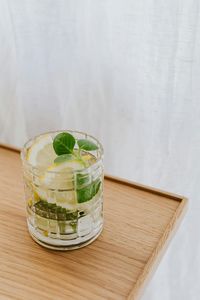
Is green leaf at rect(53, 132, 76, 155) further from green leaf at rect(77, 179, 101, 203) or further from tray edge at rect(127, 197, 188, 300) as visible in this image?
tray edge at rect(127, 197, 188, 300)

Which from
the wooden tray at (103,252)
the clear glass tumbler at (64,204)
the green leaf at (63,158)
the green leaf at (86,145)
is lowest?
the wooden tray at (103,252)

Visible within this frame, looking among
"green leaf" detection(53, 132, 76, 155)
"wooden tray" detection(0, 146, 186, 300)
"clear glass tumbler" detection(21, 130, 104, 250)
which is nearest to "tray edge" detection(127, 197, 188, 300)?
"wooden tray" detection(0, 146, 186, 300)

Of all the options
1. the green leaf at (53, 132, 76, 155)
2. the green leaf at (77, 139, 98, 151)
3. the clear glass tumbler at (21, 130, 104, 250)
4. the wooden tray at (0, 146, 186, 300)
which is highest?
the green leaf at (53, 132, 76, 155)

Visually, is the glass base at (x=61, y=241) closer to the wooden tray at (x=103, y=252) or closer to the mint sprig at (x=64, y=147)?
the wooden tray at (x=103, y=252)

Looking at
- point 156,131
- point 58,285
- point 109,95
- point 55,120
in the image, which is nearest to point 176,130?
point 156,131

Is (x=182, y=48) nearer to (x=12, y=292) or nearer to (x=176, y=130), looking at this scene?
(x=176, y=130)

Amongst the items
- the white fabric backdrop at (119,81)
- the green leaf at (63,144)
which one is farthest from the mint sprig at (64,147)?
the white fabric backdrop at (119,81)
